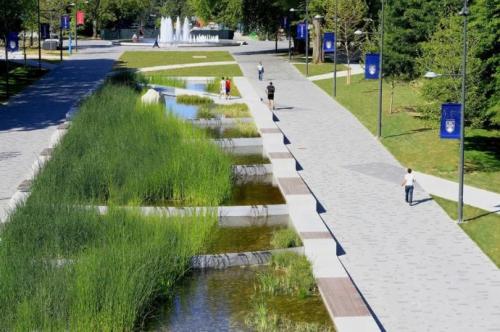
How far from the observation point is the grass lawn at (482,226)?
19.4 meters

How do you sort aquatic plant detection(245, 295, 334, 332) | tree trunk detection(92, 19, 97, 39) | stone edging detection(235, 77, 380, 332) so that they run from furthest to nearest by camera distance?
tree trunk detection(92, 19, 97, 39), stone edging detection(235, 77, 380, 332), aquatic plant detection(245, 295, 334, 332)

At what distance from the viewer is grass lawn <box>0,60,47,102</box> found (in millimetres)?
47625

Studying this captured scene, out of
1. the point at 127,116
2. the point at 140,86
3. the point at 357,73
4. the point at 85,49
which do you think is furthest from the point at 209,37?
the point at 127,116

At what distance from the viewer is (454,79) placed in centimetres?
2822

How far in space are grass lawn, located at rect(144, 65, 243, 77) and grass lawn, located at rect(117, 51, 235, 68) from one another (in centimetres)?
437

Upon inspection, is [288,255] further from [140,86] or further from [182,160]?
[140,86]

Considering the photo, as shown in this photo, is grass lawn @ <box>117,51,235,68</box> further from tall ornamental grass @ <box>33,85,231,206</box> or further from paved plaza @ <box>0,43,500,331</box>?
tall ornamental grass @ <box>33,85,231,206</box>

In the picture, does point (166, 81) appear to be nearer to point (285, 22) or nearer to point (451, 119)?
point (285, 22)

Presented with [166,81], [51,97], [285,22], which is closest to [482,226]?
[51,97]

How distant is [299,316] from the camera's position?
14734mm

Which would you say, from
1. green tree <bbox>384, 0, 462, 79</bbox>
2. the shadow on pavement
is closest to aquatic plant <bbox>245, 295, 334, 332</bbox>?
the shadow on pavement

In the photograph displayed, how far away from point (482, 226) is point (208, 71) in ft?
130

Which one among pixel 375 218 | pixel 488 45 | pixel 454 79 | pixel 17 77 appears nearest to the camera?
pixel 375 218

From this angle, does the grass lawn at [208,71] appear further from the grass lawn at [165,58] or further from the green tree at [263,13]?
the green tree at [263,13]
